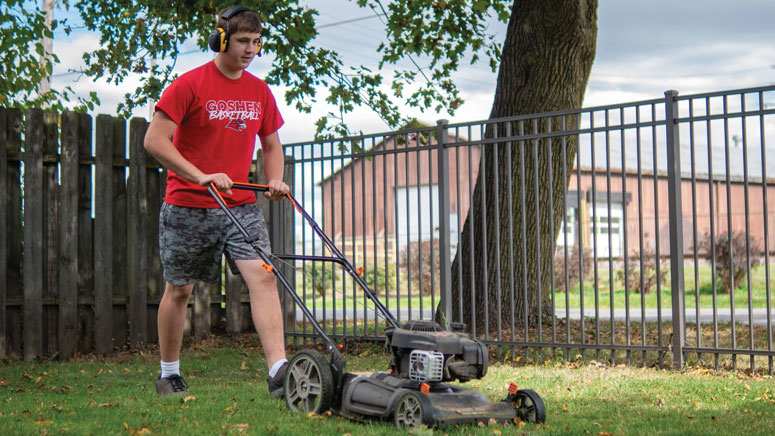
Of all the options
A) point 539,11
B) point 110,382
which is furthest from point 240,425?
point 539,11

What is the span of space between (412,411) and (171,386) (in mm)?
1878

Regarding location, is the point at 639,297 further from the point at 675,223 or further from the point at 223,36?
the point at 223,36

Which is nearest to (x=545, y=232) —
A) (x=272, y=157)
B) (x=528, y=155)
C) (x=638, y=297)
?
(x=528, y=155)

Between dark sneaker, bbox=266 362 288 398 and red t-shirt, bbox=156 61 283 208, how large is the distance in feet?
3.17

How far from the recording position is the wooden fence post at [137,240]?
774 centimetres

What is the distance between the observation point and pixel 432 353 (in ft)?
11.8

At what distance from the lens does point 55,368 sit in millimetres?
6773

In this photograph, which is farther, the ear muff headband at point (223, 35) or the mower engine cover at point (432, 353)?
the ear muff headband at point (223, 35)

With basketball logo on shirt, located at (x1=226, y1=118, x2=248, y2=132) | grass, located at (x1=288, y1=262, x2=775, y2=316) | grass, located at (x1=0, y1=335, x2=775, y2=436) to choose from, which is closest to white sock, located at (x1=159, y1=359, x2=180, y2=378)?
grass, located at (x1=0, y1=335, x2=775, y2=436)

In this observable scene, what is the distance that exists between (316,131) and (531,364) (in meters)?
4.27

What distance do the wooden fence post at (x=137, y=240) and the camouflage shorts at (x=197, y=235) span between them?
3040 millimetres

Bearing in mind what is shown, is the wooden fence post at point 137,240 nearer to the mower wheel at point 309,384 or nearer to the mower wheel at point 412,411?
the mower wheel at point 309,384

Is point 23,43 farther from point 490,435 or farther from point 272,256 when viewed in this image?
point 490,435

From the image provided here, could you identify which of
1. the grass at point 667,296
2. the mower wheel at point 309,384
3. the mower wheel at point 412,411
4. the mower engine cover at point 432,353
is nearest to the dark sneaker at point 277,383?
the mower wheel at point 309,384
